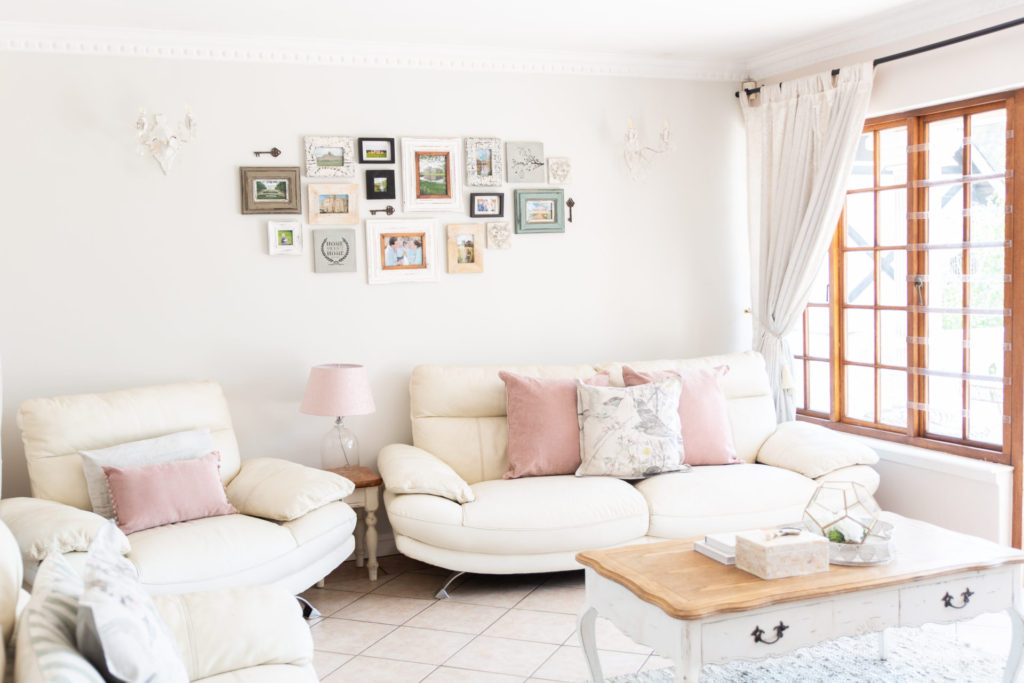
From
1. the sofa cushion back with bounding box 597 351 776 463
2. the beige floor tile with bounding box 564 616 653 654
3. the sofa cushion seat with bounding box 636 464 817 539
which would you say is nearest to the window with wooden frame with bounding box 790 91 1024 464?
the sofa cushion back with bounding box 597 351 776 463

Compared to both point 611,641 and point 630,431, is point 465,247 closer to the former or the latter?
point 630,431

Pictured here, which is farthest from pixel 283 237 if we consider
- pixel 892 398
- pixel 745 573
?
pixel 892 398

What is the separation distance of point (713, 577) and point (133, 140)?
314 cm

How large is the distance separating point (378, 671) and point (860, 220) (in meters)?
3.19

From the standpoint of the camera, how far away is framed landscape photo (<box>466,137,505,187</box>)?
453 cm

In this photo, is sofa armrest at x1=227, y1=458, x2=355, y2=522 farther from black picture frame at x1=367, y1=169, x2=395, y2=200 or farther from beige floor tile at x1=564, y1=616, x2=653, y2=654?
black picture frame at x1=367, y1=169, x2=395, y2=200

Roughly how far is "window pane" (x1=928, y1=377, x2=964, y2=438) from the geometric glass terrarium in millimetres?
1638

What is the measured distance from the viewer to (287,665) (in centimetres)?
226

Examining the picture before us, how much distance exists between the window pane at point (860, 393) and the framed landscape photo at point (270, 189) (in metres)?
2.94

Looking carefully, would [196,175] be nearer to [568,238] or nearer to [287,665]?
[568,238]

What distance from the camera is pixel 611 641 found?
3264 mm

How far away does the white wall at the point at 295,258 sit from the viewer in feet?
12.8

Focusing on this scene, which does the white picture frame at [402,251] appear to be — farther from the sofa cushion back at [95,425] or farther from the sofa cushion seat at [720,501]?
the sofa cushion seat at [720,501]

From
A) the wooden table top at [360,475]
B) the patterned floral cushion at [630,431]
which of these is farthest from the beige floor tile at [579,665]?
the wooden table top at [360,475]
